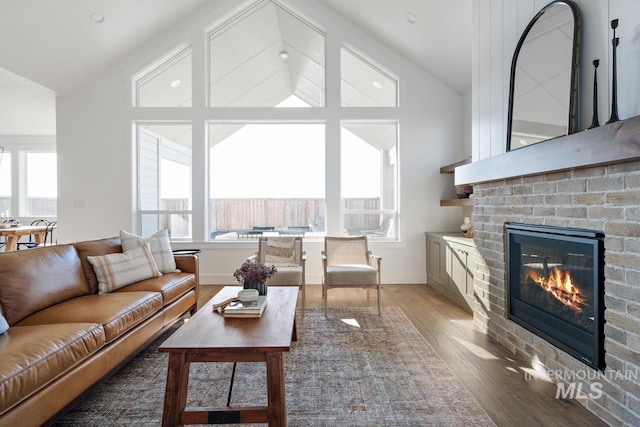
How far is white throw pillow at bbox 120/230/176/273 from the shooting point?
3307 mm

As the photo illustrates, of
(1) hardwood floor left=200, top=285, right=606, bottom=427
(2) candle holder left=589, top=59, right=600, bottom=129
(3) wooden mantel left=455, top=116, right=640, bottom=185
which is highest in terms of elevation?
(2) candle holder left=589, top=59, right=600, bottom=129

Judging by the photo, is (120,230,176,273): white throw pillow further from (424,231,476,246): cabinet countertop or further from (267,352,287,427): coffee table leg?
(424,231,476,246): cabinet countertop

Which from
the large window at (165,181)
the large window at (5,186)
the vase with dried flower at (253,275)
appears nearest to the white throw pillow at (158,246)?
the vase with dried flower at (253,275)

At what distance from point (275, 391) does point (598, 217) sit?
1.91 meters

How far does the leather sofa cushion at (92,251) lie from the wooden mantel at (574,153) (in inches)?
130

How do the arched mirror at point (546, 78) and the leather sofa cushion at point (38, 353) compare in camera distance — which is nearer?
the leather sofa cushion at point (38, 353)

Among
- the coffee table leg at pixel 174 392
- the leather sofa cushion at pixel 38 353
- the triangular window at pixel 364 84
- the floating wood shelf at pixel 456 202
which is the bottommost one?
the coffee table leg at pixel 174 392

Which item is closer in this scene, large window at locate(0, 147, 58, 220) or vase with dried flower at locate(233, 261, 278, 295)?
vase with dried flower at locate(233, 261, 278, 295)

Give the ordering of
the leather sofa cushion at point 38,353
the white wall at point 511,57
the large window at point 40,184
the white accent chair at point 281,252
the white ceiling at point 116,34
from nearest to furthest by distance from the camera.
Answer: the leather sofa cushion at point 38,353
the white wall at point 511,57
the white ceiling at point 116,34
the white accent chair at point 281,252
the large window at point 40,184

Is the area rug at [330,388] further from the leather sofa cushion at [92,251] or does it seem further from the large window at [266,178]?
the large window at [266,178]

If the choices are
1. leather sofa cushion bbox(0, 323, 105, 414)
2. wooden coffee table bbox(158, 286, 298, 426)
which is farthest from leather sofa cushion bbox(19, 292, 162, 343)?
wooden coffee table bbox(158, 286, 298, 426)

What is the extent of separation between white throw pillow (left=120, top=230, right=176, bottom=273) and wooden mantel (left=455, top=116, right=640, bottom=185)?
9.99 feet

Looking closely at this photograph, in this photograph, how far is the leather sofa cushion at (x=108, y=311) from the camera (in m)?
2.10

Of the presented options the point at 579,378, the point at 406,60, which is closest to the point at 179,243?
the point at 406,60
